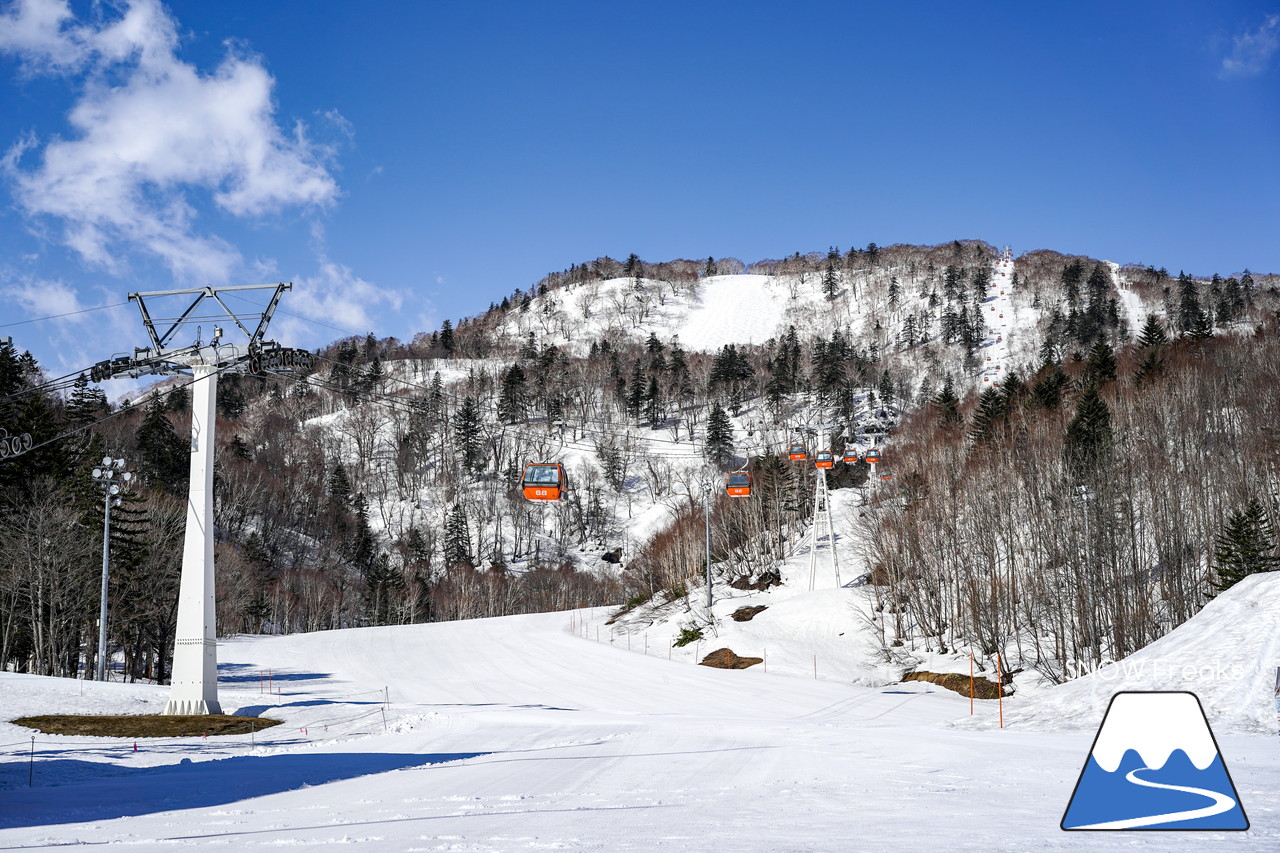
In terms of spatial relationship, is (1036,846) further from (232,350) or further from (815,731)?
(232,350)

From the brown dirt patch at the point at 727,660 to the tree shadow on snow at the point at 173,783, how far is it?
2850cm

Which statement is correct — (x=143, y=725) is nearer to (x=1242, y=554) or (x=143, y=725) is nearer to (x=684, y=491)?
(x=1242, y=554)

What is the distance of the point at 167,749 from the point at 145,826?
42.0ft

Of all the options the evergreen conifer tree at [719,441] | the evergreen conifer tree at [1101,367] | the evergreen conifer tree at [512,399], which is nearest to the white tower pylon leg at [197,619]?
the evergreen conifer tree at [1101,367]

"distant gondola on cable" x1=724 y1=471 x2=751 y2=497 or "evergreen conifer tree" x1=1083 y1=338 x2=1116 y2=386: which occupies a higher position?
"evergreen conifer tree" x1=1083 y1=338 x2=1116 y2=386

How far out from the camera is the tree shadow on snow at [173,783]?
1180 cm

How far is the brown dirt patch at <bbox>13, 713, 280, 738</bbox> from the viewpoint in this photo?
23047mm

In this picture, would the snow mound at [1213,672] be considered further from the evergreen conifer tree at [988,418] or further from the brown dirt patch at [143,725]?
the evergreen conifer tree at [988,418]

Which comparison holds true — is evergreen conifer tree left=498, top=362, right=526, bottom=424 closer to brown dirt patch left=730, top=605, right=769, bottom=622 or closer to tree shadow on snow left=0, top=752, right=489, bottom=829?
brown dirt patch left=730, top=605, right=769, bottom=622

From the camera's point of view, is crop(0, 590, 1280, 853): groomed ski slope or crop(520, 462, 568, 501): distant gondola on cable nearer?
crop(0, 590, 1280, 853): groomed ski slope

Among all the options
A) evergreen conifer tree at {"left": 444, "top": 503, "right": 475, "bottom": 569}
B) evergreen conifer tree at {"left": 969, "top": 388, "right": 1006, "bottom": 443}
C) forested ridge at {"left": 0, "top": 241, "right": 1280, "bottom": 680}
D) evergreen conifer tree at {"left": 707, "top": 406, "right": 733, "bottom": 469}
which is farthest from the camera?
evergreen conifer tree at {"left": 707, "top": 406, "right": 733, "bottom": 469}

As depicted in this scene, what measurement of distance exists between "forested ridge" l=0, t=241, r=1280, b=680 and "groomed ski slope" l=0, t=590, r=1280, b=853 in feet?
32.5

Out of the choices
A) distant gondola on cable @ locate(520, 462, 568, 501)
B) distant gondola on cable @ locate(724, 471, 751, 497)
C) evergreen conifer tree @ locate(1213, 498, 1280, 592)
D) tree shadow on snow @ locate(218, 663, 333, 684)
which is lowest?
tree shadow on snow @ locate(218, 663, 333, 684)

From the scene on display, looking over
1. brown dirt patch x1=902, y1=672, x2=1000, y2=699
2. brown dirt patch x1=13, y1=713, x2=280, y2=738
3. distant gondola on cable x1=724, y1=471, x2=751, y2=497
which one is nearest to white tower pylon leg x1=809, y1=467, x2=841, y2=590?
distant gondola on cable x1=724, y1=471, x2=751, y2=497
